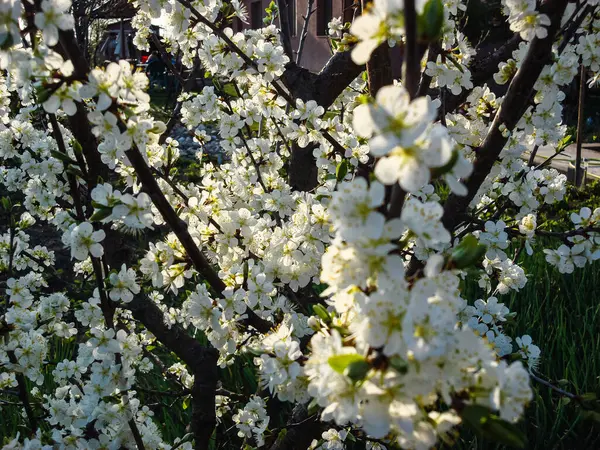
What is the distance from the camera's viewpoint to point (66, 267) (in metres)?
5.26

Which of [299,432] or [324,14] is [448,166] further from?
[324,14]

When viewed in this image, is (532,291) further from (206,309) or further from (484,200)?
(206,309)

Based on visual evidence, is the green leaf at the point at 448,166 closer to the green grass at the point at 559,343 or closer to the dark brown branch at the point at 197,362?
the green grass at the point at 559,343

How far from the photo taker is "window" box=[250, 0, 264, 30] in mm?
16047

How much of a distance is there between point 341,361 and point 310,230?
37.1 inches

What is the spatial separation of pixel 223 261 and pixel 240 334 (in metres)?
0.24

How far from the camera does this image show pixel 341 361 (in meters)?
0.83

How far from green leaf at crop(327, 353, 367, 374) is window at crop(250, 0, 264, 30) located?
1607cm

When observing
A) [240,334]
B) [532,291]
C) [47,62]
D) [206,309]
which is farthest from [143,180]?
[532,291]

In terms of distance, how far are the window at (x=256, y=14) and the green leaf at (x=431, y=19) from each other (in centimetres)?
1593

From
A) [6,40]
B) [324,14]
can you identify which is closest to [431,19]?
[6,40]

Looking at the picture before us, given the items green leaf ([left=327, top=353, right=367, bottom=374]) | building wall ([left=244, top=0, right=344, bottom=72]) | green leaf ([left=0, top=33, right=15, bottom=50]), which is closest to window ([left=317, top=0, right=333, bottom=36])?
building wall ([left=244, top=0, right=344, bottom=72])

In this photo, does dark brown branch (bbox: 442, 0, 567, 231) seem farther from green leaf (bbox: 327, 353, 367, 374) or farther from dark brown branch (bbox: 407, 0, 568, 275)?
green leaf (bbox: 327, 353, 367, 374)

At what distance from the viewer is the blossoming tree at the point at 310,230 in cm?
82
